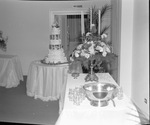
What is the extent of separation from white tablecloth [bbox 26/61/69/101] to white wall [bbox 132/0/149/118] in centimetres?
135

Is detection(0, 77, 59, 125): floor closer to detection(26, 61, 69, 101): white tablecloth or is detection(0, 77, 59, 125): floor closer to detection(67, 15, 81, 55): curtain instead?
detection(26, 61, 69, 101): white tablecloth

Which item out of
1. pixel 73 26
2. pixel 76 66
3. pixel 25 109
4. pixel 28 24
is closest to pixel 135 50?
pixel 76 66

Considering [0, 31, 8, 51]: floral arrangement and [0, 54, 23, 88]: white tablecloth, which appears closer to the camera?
[0, 54, 23, 88]: white tablecloth

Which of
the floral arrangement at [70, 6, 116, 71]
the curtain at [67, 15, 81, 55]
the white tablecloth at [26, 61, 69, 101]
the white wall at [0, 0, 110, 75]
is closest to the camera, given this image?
the floral arrangement at [70, 6, 116, 71]

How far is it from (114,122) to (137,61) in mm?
1863

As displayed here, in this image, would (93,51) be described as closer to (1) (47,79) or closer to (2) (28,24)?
(1) (47,79)

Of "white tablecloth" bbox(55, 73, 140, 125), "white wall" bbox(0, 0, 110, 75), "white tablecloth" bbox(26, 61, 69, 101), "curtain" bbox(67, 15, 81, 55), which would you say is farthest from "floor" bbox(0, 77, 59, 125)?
"curtain" bbox(67, 15, 81, 55)

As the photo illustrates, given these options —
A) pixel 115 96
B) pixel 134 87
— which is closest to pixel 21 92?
pixel 134 87

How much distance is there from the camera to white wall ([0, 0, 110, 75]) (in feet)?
20.9

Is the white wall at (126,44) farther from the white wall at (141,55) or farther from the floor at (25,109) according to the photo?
the floor at (25,109)

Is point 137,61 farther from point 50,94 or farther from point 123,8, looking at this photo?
point 50,94

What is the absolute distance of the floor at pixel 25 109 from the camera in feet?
11.2

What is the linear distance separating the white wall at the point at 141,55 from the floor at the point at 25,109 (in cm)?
134

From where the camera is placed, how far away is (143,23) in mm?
3127
